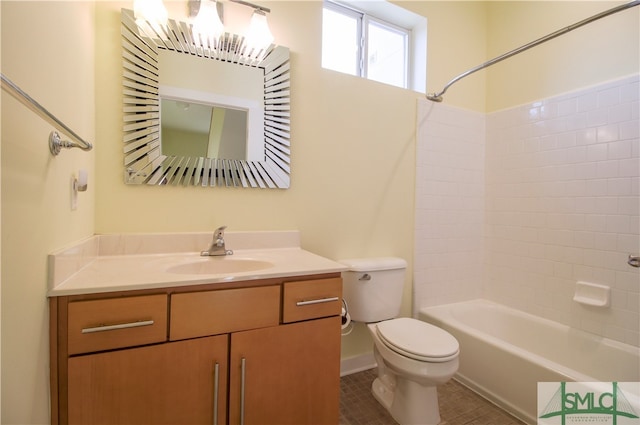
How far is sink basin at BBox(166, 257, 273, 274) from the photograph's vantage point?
1268mm

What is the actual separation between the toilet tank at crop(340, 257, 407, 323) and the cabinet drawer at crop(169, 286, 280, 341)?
671mm

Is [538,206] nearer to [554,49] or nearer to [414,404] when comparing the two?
[554,49]

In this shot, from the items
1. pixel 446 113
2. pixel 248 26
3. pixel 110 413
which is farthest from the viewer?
pixel 446 113

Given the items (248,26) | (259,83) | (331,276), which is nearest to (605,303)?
(331,276)

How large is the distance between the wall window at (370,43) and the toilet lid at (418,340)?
1621mm

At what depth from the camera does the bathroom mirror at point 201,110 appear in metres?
1.32

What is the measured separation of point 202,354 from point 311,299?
415 millimetres

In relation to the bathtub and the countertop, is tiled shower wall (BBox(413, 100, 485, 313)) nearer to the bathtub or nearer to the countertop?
the bathtub

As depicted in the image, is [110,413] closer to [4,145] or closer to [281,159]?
[4,145]

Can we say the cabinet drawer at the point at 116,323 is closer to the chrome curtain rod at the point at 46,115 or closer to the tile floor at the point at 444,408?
the chrome curtain rod at the point at 46,115

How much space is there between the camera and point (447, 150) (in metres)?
2.14

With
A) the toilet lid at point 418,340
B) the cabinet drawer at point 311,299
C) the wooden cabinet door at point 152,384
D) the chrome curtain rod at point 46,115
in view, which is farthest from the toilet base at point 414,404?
the chrome curtain rod at point 46,115

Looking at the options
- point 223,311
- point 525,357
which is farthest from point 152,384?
point 525,357

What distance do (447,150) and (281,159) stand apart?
50.7 inches
